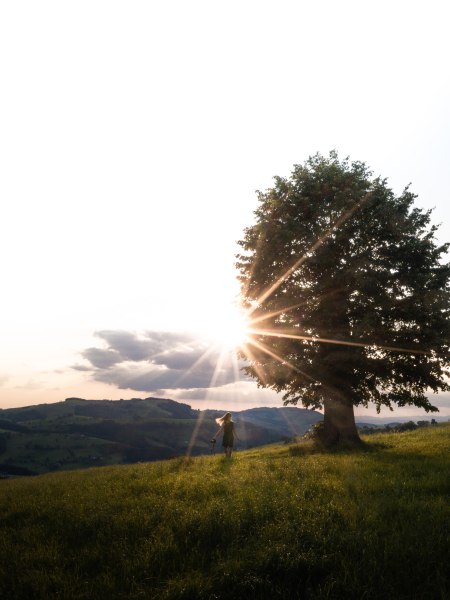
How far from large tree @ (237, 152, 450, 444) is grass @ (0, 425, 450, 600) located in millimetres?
10111

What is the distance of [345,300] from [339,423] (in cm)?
A: 676

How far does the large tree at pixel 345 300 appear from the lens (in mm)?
19891

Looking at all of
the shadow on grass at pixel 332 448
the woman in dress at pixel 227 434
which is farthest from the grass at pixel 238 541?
the woman in dress at pixel 227 434

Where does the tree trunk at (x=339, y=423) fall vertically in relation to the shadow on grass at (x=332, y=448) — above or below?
above

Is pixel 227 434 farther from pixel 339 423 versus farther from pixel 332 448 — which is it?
pixel 339 423

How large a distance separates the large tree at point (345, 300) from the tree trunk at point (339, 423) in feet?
0.18

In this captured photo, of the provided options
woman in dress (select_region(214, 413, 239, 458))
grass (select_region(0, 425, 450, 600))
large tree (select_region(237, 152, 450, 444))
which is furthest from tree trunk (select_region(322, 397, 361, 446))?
grass (select_region(0, 425, 450, 600))

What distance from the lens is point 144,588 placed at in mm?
5188

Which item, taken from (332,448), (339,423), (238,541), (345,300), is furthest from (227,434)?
(238,541)

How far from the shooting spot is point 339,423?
21641 millimetres

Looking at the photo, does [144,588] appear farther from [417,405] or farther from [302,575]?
[417,405]

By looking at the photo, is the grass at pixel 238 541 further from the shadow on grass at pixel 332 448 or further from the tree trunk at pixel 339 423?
the tree trunk at pixel 339 423

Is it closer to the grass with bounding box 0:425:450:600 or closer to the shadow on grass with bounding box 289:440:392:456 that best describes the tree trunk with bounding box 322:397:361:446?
the shadow on grass with bounding box 289:440:392:456

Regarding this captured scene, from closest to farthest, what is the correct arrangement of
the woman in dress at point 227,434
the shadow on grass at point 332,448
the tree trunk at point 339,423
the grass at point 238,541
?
the grass at point 238,541, the shadow on grass at point 332,448, the woman in dress at point 227,434, the tree trunk at point 339,423
